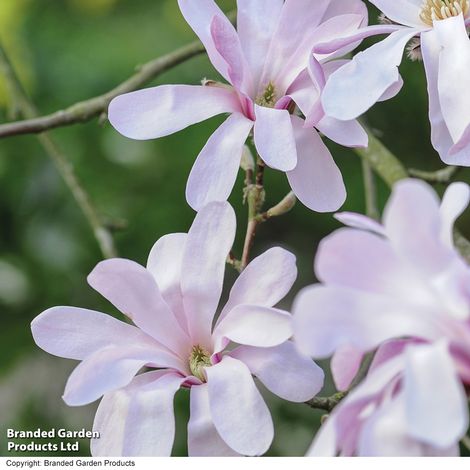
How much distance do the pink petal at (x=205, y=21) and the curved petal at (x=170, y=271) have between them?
0.38 ft

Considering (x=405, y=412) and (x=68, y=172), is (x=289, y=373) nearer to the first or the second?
(x=405, y=412)

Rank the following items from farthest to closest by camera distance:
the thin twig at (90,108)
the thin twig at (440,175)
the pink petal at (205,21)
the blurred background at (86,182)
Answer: the blurred background at (86,182)
the thin twig at (440,175)
the thin twig at (90,108)
the pink petal at (205,21)

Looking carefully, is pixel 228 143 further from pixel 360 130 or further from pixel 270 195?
pixel 270 195

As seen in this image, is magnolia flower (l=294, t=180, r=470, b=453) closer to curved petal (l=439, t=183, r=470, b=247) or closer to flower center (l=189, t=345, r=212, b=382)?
curved petal (l=439, t=183, r=470, b=247)

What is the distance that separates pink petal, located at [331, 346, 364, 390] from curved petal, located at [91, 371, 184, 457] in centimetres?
10

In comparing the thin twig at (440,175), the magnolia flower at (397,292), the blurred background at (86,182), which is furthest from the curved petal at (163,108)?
the blurred background at (86,182)

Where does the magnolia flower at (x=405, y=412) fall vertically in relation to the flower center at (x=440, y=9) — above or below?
below

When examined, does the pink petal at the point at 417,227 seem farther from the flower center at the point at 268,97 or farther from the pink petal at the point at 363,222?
the flower center at the point at 268,97

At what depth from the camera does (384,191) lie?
147 cm

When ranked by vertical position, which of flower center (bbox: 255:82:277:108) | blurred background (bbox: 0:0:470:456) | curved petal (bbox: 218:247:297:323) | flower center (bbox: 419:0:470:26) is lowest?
blurred background (bbox: 0:0:470:456)

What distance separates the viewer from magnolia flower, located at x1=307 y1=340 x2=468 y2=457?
1.25 feet

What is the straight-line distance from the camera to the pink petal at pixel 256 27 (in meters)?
0.63

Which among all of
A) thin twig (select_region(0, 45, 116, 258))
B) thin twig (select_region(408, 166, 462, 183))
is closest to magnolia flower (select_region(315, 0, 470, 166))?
thin twig (select_region(408, 166, 462, 183))
